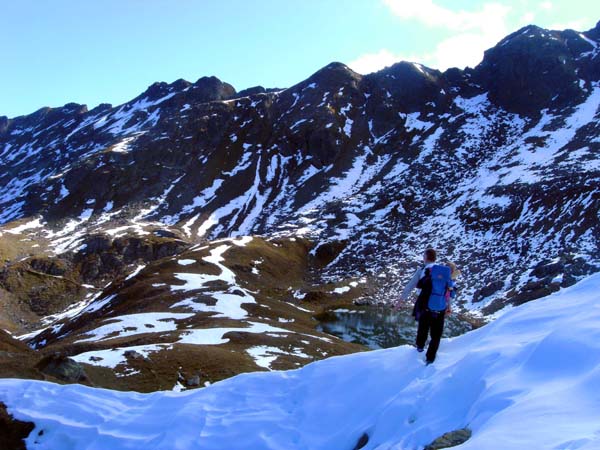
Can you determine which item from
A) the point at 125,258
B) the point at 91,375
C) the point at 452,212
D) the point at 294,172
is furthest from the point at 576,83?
the point at 91,375

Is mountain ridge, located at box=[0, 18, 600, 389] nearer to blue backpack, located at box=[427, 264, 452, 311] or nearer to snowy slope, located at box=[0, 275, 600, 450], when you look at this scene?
snowy slope, located at box=[0, 275, 600, 450]

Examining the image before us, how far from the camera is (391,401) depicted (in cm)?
1202

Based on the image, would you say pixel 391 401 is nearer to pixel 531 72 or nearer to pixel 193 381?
pixel 193 381

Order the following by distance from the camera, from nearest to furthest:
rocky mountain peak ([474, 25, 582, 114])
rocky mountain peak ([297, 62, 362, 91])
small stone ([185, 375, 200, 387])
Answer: small stone ([185, 375, 200, 387]) → rocky mountain peak ([474, 25, 582, 114]) → rocky mountain peak ([297, 62, 362, 91])

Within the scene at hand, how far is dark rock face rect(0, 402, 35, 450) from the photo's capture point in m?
14.2

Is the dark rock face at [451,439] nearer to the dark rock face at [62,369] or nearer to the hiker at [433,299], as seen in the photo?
the hiker at [433,299]

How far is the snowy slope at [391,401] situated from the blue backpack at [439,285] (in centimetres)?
140

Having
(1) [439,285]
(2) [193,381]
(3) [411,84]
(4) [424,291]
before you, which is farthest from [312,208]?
(1) [439,285]

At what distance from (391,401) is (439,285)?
3269 millimetres

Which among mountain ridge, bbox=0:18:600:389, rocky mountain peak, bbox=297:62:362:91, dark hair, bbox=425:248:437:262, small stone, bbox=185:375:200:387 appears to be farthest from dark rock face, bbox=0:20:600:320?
dark hair, bbox=425:248:437:262

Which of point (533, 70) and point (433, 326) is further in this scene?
point (533, 70)

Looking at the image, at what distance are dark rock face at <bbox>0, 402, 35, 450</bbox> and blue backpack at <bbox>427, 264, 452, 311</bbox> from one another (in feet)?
39.6

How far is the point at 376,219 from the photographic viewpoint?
377 ft

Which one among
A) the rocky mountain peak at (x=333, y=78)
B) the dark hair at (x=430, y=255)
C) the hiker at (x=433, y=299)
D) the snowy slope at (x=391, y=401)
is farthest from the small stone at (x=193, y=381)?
the rocky mountain peak at (x=333, y=78)
